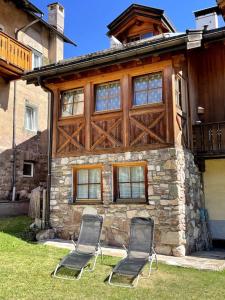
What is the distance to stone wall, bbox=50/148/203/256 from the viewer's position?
8.72 metres

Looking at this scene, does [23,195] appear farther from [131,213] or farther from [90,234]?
[90,234]

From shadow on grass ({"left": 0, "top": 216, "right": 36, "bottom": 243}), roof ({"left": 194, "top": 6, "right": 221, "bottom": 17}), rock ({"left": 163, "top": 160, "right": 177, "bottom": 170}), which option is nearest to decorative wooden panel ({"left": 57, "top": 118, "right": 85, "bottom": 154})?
shadow on grass ({"left": 0, "top": 216, "right": 36, "bottom": 243})

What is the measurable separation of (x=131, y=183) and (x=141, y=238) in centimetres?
271

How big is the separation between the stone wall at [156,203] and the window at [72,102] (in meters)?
1.63

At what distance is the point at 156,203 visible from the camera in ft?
29.3

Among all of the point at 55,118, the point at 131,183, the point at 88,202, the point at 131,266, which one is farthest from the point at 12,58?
the point at 131,266

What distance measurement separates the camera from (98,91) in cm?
1061

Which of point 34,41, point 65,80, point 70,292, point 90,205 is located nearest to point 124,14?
point 65,80

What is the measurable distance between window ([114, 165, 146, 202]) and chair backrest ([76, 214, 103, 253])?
2084 millimetres

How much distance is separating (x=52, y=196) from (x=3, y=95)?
6129 millimetres

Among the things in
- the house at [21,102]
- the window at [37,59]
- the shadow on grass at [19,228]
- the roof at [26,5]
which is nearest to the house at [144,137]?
the shadow on grass at [19,228]

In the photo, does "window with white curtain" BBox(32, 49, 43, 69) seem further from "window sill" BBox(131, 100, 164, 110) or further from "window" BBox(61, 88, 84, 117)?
"window sill" BBox(131, 100, 164, 110)

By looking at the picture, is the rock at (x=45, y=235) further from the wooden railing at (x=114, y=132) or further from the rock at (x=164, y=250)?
the rock at (x=164, y=250)

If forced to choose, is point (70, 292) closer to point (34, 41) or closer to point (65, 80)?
point (65, 80)
